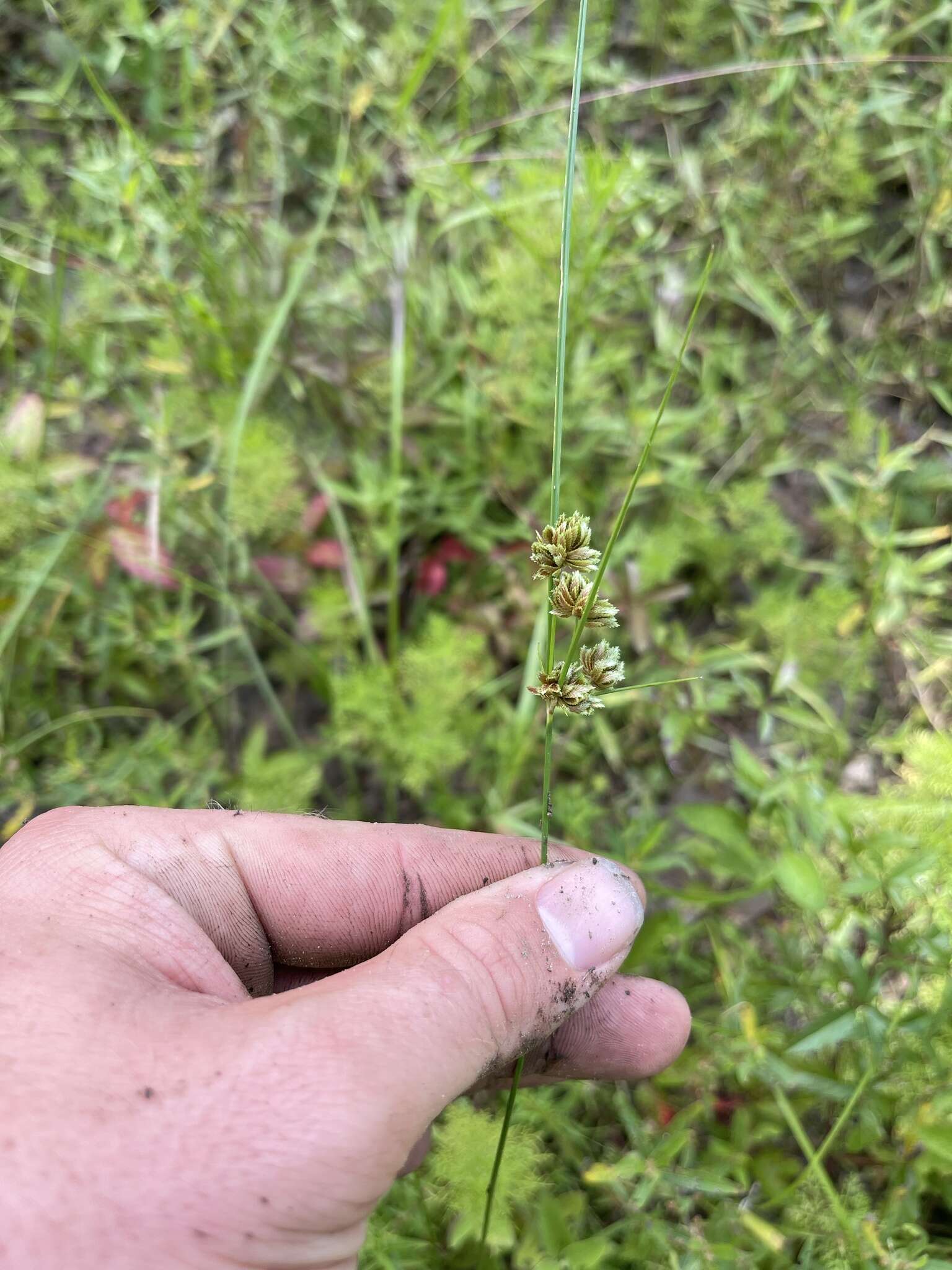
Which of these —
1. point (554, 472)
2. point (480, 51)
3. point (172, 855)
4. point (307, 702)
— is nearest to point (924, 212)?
point (480, 51)

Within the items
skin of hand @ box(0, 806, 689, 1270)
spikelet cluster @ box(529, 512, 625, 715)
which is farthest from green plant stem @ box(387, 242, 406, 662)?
spikelet cluster @ box(529, 512, 625, 715)

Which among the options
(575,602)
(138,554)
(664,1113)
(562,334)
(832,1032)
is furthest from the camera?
(138,554)

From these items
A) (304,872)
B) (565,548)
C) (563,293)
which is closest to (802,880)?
(565,548)

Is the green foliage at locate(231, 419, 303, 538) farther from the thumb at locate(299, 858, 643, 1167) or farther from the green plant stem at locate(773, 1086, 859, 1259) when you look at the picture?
the green plant stem at locate(773, 1086, 859, 1259)

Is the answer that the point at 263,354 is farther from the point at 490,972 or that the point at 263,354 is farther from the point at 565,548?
the point at 490,972

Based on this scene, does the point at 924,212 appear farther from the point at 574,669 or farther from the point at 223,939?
the point at 223,939

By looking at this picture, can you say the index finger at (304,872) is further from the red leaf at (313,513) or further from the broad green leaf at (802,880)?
the red leaf at (313,513)

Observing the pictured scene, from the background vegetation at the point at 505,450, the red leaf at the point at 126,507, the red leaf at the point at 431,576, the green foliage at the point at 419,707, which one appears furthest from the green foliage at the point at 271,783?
the red leaf at the point at 126,507
